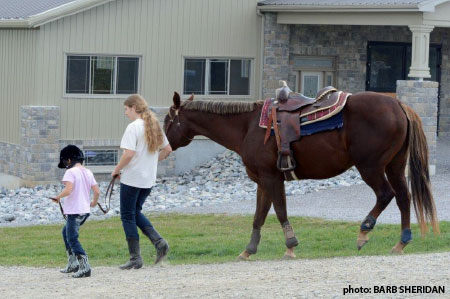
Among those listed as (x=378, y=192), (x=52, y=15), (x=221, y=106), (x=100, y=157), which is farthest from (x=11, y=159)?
(x=378, y=192)

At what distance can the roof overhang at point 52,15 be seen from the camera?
21.7 m

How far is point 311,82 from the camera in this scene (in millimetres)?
26062

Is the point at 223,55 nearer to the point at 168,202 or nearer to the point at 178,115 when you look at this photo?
the point at 168,202

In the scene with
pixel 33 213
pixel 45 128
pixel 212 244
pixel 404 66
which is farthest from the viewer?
pixel 404 66

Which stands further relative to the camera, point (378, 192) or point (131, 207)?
point (378, 192)

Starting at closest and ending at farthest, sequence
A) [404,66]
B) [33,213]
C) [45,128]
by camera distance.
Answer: [33,213]
[45,128]
[404,66]

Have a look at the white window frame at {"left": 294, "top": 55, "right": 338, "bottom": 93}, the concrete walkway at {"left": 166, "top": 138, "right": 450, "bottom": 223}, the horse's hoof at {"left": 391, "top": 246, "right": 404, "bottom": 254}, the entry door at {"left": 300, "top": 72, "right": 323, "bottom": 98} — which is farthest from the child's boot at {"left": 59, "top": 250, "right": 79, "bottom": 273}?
the entry door at {"left": 300, "top": 72, "right": 323, "bottom": 98}

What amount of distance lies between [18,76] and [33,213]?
470 cm

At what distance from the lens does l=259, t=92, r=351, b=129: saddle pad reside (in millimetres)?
11742

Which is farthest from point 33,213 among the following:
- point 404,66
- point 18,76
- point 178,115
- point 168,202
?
point 404,66

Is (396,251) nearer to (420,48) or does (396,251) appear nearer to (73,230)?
(73,230)

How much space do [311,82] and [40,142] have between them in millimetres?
7420

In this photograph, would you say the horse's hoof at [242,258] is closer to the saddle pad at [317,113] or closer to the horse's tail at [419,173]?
the saddle pad at [317,113]

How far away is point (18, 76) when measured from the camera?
23.0 metres
